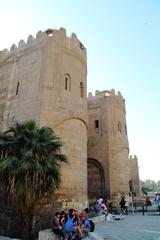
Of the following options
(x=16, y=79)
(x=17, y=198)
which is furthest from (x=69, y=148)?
(x=16, y=79)

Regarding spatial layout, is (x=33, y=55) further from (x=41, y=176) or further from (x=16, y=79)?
(x=41, y=176)

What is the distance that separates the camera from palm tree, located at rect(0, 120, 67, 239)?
9172 millimetres

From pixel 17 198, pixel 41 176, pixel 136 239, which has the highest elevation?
pixel 41 176

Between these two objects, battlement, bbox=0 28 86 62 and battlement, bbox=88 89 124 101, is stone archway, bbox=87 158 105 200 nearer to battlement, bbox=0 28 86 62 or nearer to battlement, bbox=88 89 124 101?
battlement, bbox=88 89 124 101

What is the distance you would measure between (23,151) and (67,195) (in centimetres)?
470

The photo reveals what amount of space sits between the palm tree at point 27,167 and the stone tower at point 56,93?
10.2ft

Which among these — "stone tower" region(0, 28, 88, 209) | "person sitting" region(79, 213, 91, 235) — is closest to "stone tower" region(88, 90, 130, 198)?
"stone tower" region(0, 28, 88, 209)

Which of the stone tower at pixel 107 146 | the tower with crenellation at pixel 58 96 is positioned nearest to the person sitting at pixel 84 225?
the tower with crenellation at pixel 58 96

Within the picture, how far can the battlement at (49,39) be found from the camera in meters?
16.0

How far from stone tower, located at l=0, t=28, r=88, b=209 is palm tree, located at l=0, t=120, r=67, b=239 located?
312 centimetres

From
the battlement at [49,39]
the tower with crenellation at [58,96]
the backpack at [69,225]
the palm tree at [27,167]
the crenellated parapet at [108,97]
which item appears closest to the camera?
the backpack at [69,225]

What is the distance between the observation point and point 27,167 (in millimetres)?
9094

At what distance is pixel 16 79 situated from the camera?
643 inches

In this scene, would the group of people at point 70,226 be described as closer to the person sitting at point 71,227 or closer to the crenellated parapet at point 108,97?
the person sitting at point 71,227
